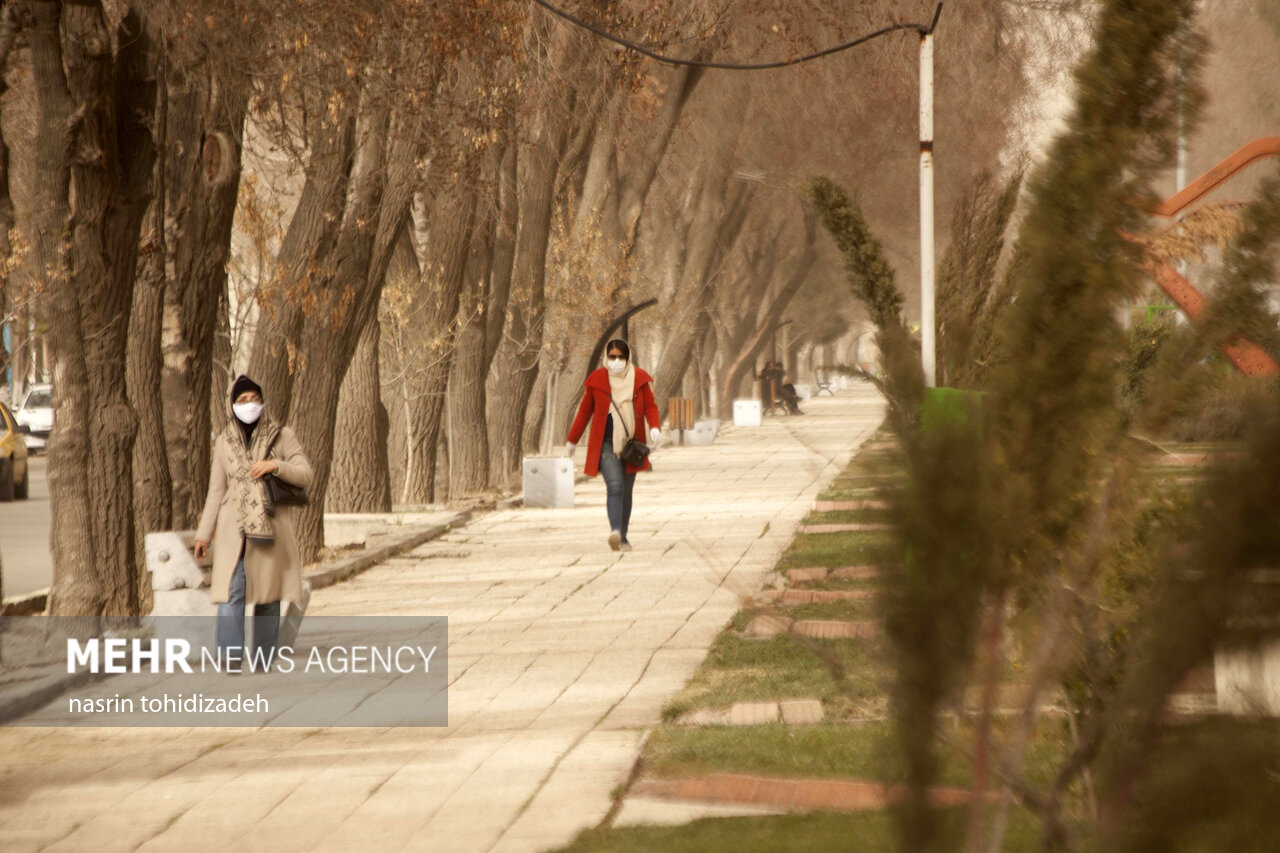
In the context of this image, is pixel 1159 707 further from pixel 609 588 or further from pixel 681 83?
pixel 681 83

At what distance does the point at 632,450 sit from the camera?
14125 millimetres

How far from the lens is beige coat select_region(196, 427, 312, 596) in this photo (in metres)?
8.52

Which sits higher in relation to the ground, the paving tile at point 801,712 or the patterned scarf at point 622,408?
the patterned scarf at point 622,408

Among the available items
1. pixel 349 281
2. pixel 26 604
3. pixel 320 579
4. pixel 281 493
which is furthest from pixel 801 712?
pixel 349 281

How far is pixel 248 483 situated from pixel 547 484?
39.4 feet

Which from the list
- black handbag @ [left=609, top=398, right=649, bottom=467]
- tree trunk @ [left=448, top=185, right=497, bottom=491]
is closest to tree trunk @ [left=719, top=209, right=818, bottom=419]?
tree trunk @ [left=448, top=185, right=497, bottom=491]

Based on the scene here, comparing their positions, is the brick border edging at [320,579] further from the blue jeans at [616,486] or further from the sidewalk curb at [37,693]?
the blue jeans at [616,486]

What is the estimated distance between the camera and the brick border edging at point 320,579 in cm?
773

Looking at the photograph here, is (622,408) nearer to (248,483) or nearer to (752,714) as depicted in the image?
(248,483)

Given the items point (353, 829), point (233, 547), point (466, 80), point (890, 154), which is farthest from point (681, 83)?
point (353, 829)

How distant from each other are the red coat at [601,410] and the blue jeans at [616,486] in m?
0.07

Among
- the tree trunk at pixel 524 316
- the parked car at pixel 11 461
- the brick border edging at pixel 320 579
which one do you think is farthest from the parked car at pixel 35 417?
the brick border edging at pixel 320 579

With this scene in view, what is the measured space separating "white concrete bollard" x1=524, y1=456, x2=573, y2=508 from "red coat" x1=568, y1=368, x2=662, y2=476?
5.96 meters

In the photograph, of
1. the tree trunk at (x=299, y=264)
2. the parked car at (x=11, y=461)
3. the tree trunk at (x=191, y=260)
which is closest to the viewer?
the tree trunk at (x=191, y=260)
